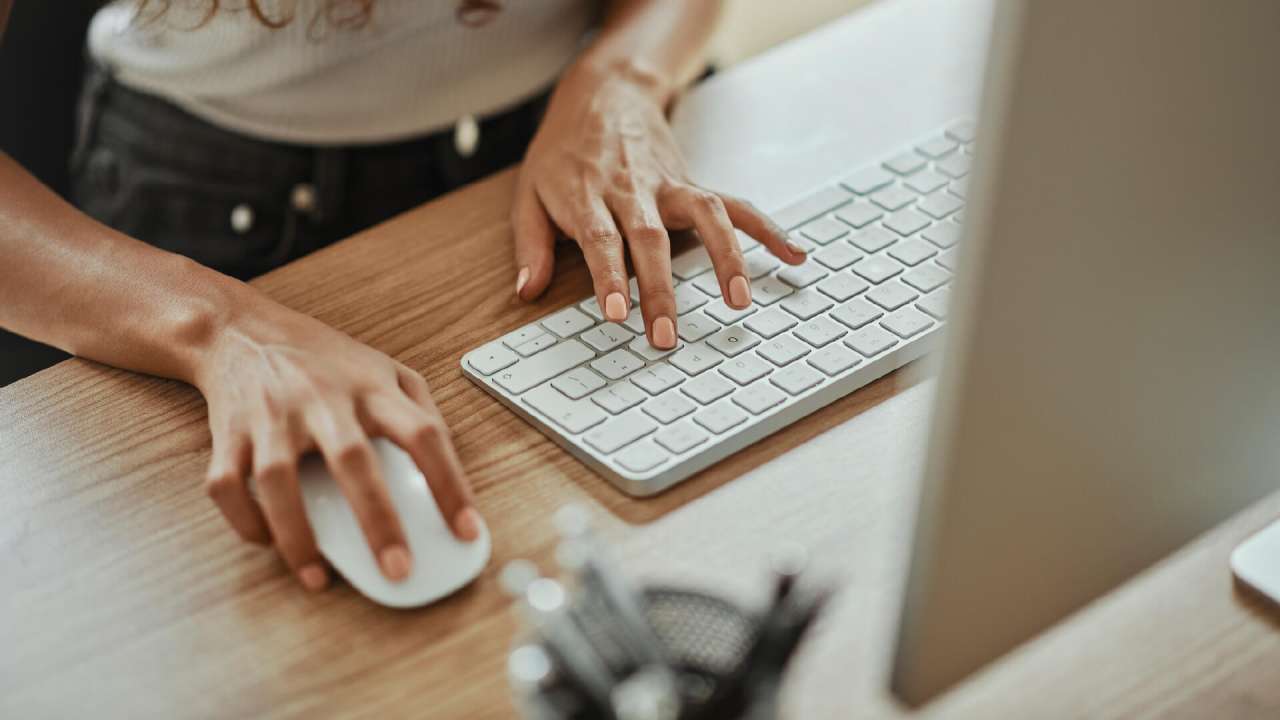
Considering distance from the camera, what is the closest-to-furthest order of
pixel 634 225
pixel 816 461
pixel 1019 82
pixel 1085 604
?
1. pixel 1019 82
2. pixel 1085 604
3. pixel 816 461
4. pixel 634 225

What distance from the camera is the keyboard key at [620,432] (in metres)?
0.59

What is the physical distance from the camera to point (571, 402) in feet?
2.04

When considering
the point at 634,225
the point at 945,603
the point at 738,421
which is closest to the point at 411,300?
the point at 634,225

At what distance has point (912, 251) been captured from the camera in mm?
720

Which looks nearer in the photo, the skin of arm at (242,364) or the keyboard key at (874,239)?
the skin of arm at (242,364)

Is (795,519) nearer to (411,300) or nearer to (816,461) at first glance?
(816,461)

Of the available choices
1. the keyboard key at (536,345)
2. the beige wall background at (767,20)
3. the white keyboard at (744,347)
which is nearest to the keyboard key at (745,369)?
the white keyboard at (744,347)

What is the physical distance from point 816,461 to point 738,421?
45 mm

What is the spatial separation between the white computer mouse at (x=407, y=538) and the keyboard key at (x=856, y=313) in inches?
9.7

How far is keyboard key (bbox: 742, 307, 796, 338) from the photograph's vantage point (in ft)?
2.17

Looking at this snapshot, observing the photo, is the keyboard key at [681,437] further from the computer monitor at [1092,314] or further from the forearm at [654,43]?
the forearm at [654,43]

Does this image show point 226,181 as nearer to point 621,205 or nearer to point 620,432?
point 621,205

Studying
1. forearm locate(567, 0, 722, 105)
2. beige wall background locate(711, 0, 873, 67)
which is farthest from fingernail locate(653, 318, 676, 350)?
beige wall background locate(711, 0, 873, 67)

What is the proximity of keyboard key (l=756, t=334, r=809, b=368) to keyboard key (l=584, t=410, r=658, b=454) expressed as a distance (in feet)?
0.27
